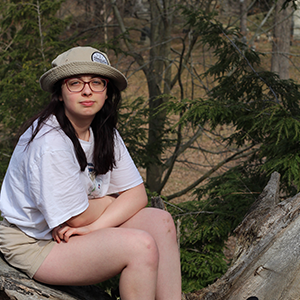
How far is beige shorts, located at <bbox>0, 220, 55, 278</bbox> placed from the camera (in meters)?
1.60

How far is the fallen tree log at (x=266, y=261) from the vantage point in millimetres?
1677

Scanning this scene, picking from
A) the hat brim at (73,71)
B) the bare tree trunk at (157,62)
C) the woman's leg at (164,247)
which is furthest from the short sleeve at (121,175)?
the bare tree trunk at (157,62)

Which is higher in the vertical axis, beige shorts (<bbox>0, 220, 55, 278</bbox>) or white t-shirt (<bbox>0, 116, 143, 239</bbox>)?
white t-shirt (<bbox>0, 116, 143, 239</bbox>)

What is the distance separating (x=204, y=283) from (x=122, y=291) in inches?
43.4

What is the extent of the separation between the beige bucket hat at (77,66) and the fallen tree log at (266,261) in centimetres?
122

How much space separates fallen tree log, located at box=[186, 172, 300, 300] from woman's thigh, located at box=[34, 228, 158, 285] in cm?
51

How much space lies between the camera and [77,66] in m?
1.71

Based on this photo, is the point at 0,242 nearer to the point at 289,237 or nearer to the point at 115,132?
Result: the point at 115,132

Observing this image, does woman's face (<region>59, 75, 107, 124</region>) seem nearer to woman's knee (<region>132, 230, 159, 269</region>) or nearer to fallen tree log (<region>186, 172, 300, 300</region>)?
woman's knee (<region>132, 230, 159, 269</region>)

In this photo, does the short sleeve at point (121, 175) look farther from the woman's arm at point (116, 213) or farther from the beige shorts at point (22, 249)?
the beige shorts at point (22, 249)

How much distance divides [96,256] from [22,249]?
1.28ft

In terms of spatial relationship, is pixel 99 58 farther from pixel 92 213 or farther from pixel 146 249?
pixel 146 249

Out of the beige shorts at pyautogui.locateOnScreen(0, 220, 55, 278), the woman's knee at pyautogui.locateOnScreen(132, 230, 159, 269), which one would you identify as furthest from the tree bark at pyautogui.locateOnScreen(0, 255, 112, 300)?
the woman's knee at pyautogui.locateOnScreen(132, 230, 159, 269)

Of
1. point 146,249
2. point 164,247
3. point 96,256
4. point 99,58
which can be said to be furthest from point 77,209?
point 99,58
